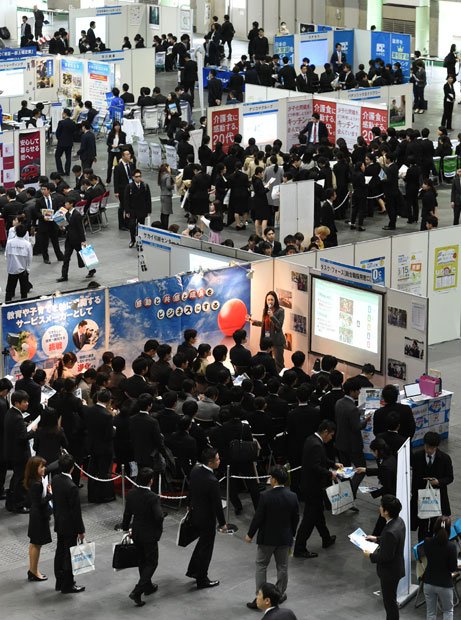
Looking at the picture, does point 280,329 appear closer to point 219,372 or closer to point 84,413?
point 219,372

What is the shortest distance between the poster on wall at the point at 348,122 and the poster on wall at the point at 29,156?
21.6 feet

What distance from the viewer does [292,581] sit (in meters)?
12.4

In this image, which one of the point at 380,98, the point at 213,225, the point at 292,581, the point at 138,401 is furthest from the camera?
the point at 380,98

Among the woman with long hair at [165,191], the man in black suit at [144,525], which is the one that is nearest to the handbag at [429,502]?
the man in black suit at [144,525]

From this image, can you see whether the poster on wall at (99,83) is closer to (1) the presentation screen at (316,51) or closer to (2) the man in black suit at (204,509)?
(1) the presentation screen at (316,51)

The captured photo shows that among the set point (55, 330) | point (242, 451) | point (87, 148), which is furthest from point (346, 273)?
point (87, 148)

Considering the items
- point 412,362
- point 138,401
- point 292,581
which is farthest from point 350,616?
point 412,362

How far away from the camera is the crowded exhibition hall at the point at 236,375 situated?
1191 centimetres

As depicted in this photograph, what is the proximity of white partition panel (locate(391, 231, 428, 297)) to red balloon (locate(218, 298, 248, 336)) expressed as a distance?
2.17 m

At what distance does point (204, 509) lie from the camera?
471 inches

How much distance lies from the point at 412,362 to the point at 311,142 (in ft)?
43.0

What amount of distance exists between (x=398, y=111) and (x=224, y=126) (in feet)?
14.7

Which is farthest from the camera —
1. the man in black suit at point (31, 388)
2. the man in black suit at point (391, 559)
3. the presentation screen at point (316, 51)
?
the presentation screen at point (316, 51)

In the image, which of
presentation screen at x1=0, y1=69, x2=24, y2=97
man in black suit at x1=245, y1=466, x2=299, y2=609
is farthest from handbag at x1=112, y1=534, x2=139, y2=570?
presentation screen at x1=0, y1=69, x2=24, y2=97
